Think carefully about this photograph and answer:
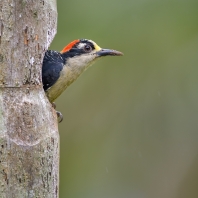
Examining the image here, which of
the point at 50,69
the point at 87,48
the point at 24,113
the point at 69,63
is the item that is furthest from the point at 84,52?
the point at 24,113

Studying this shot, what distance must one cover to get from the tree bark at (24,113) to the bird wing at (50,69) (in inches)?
38.2

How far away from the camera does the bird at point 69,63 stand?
573cm

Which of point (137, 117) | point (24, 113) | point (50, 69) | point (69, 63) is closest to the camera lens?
point (24, 113)

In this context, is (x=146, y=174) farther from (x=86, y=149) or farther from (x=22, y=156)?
(x=22, y=156)

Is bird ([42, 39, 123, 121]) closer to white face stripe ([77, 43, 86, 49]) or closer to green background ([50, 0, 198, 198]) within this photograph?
white face stripe ([77, 43, 86, 49])

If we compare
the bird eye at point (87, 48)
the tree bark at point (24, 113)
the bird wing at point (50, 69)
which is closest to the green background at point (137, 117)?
the bird eye at point (87, 48)

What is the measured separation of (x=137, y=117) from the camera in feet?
29.9

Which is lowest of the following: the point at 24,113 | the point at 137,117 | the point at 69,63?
the point at 137,117

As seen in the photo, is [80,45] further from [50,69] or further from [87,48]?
[50,69]

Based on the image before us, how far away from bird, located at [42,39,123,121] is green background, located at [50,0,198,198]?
80.4 inches

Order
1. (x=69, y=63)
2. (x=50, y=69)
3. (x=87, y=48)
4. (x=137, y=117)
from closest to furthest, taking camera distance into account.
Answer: (x=50, y=69) → (x=69, y=63) → (x=87, y=48) → (x=137, y=117)

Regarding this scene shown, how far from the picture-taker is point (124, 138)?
9.17 m

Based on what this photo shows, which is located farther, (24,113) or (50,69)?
(50,69)

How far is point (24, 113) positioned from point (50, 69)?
136cm
